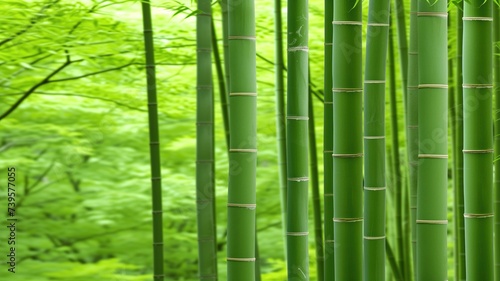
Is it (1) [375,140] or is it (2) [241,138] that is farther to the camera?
(1) [375,140]

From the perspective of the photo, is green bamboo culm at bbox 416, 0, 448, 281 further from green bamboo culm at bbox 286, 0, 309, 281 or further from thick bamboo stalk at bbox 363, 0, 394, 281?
green bamboo culm at bbox 286, 0, 309, 281

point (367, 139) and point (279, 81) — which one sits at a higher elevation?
point (279, 81)

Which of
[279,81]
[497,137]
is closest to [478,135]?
[497,137]

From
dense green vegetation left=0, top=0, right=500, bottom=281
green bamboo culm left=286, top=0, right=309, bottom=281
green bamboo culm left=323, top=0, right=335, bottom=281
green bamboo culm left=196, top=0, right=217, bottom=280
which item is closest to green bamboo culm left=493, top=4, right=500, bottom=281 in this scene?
dense green vegetation left=0, top=0, right=500, bottom=281

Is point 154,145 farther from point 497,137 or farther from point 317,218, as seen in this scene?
point 497,137

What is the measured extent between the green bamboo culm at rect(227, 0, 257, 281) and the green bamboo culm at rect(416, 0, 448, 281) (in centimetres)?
47

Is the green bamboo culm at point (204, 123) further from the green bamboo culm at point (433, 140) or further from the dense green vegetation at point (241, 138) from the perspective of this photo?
the green bamboo culm at point (433, 140)

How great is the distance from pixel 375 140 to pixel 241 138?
49 centimetres

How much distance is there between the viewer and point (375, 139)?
229 cm

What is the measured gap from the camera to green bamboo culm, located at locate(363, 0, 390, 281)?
219cm

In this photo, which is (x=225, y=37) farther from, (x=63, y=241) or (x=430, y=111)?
(x=63, y=241)

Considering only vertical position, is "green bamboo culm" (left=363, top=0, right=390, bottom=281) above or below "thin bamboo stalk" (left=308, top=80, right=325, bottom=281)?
above

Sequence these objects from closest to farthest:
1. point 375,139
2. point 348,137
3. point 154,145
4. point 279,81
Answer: point 348,137 < point 375,139 < point 154,145 < point 279,81

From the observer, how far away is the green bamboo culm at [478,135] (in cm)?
210
